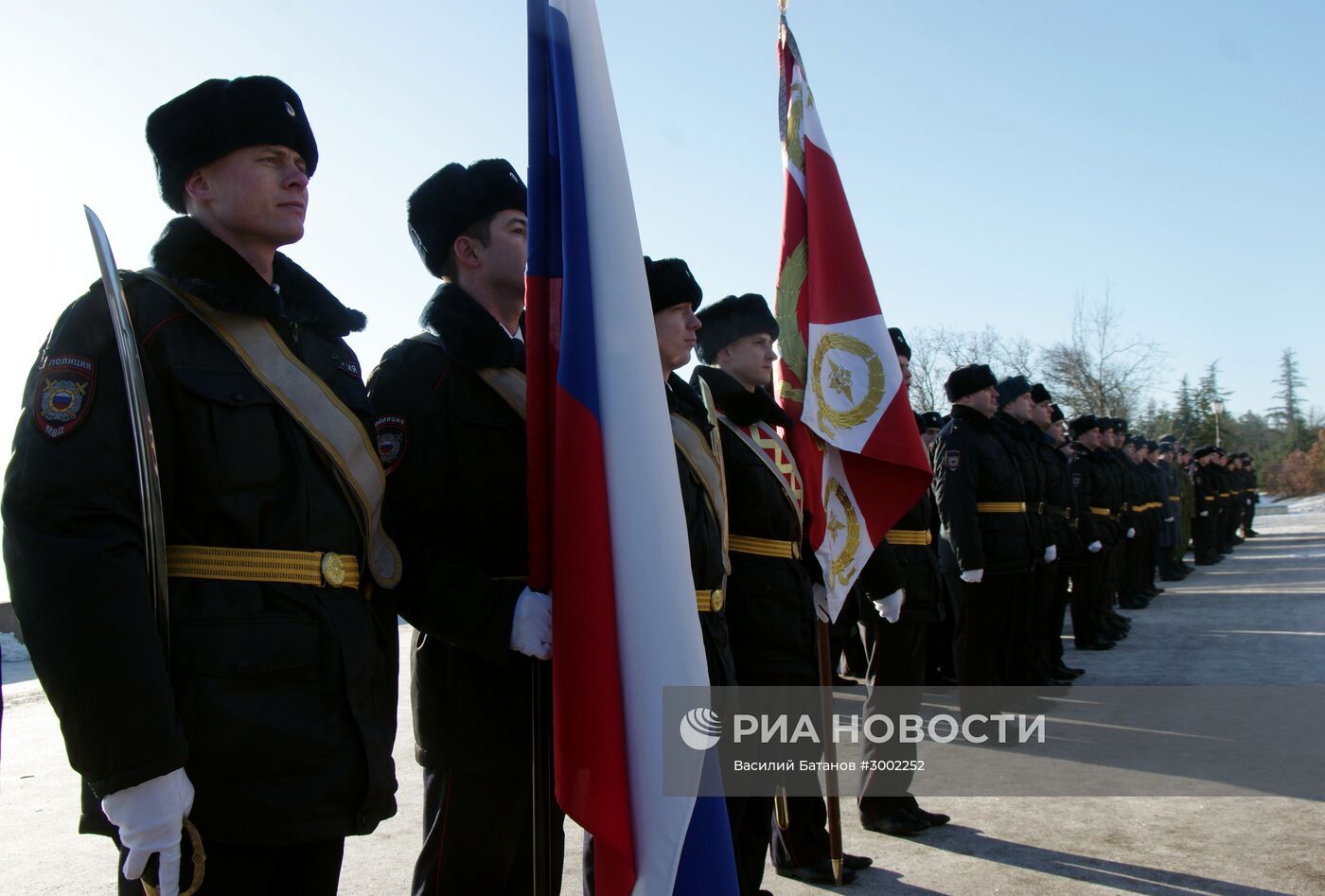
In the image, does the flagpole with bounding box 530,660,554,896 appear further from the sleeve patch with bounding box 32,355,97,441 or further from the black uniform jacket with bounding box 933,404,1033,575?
the black uniform jacket with bounding box 933,404,1033,575

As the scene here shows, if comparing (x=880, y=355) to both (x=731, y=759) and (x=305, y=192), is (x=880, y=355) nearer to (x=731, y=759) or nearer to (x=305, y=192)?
(x=731, y=759)

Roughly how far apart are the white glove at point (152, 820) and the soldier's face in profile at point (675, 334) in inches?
88.5

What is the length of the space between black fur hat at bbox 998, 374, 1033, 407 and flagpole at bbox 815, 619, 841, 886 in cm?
467

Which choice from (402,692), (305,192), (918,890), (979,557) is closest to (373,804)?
(305,192)

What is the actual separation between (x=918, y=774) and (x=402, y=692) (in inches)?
181

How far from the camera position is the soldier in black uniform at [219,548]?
187 centimetres

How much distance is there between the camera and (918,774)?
19.9 feet

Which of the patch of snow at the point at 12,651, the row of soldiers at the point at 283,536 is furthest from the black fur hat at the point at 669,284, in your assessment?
the patch of snow at the point at 12,651

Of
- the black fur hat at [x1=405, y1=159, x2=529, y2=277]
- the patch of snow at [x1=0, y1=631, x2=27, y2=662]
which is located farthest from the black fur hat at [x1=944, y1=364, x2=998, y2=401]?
Result: the patch of snow at [x1=0, y1=631, x2=27, y2=662]

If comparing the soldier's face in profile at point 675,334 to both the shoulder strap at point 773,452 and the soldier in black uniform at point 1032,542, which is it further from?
the soldier in black uniform at point 1032,542

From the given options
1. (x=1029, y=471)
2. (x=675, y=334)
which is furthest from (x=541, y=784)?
(x=1029, y=471)

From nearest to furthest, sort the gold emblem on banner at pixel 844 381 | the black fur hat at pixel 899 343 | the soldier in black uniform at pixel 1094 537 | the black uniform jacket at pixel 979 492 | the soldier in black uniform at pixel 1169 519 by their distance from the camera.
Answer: the gold emblem on banner at pixel 844 381 → the black fur hat at pixel 899 343 → the black uniform jacket at pixel 979 492 → the soldier in black uniform at pixel 1094 537 → the soldier in black uniform at pixel 1169 519

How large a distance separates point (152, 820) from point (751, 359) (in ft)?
9.80

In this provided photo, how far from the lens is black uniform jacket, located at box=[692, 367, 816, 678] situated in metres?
3.90
